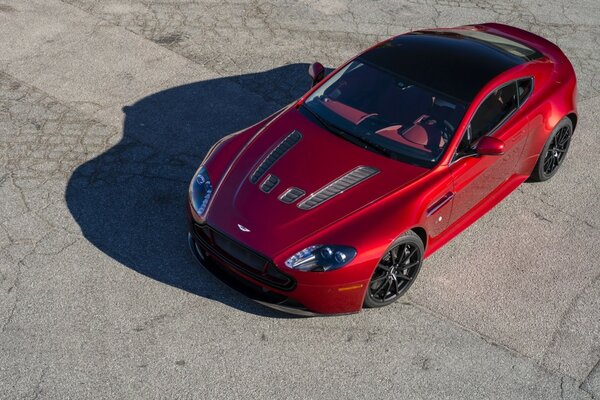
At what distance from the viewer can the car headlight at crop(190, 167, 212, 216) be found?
251 inches

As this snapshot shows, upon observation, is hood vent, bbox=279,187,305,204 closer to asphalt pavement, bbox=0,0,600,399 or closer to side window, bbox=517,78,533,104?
asphalt pavement, bbox=0,0,600,399

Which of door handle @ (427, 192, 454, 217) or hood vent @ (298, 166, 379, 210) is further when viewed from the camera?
door handle @ (427, 192, 454, 217)

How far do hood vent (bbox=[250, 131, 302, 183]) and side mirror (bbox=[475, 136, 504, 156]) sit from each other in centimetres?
150

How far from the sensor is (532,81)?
750cm

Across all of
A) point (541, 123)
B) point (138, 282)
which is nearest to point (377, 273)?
point (138, 282)

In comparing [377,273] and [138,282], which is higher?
[377,273]

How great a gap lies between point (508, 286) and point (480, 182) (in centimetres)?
91

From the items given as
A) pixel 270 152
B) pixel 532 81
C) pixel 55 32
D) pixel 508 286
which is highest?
pixel 532 81

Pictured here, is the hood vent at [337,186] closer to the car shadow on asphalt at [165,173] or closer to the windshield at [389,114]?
the windshield at [389,114]

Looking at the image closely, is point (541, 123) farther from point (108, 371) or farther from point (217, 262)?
point (108, 371)

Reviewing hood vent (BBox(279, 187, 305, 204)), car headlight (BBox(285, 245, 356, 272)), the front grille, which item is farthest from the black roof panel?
the front grille

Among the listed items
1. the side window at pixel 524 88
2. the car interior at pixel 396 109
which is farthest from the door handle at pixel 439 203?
the side window at pixel 524 88

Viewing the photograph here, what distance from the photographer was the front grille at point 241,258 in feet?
19.5

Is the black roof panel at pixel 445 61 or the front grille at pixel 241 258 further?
the black roof panel at pixel 445 61
